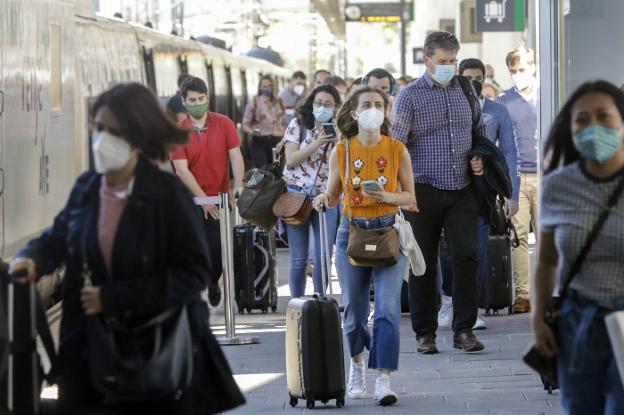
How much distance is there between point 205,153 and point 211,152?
0.15 ft

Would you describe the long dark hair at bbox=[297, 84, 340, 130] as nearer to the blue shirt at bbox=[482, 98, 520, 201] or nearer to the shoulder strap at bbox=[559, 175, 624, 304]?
the blue shirt at bbox=[482, 98, 520, 201]

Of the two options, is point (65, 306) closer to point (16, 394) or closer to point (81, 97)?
Answer: point (16, 394)

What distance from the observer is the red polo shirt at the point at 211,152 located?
10141 millimetres

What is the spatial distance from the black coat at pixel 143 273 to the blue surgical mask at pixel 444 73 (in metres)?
4.74

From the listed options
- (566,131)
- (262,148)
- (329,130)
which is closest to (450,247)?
(329,130)

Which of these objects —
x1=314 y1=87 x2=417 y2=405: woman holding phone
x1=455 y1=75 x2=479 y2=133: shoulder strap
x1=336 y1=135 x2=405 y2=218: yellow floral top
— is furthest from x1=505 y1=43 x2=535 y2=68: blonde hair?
x1=336 y1=135 x2=405 y2=218: yellow floral top

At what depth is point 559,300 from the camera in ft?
16.0

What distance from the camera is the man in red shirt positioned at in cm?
1007

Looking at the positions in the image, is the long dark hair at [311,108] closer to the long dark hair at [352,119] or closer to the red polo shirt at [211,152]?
the red polo shirt at [211,152]

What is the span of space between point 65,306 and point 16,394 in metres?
0.31

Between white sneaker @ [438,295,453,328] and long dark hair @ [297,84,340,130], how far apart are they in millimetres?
1679

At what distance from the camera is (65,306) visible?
15.6ft

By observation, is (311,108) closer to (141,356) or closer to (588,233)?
(588,233)

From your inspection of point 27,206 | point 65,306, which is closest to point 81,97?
point 27,206
